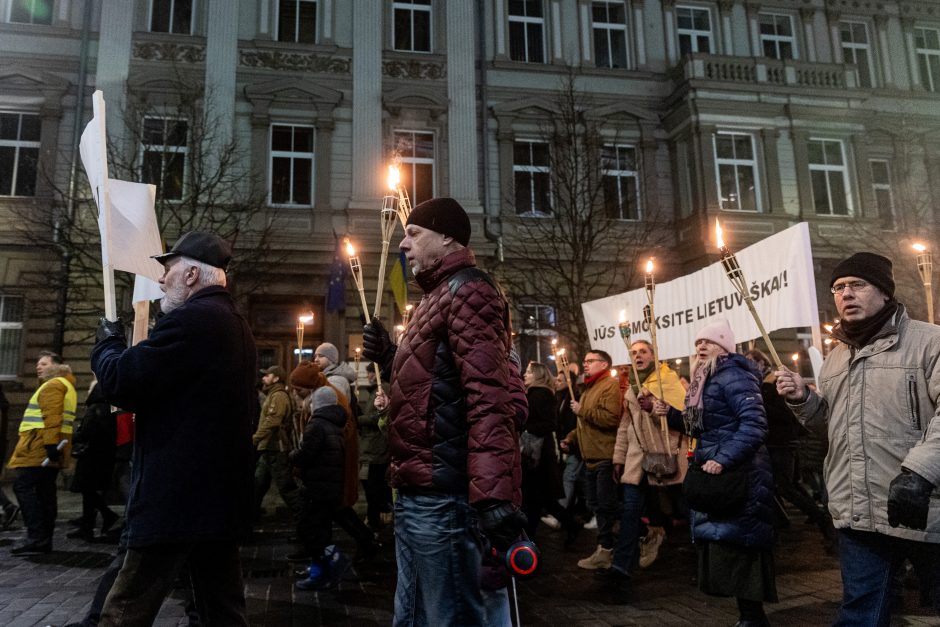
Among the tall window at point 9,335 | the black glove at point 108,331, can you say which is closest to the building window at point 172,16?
the tall window at point 9,335

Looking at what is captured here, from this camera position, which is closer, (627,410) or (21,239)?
(627,410)

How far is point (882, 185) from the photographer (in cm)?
1941

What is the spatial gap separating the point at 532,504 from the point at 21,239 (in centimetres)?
1380

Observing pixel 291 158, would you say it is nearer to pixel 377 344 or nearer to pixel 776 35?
pixel 776 35

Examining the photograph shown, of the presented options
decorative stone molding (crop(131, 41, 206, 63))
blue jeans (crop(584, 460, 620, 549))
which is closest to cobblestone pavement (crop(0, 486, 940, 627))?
blue jeans (crop(584, 460, 620, 549))

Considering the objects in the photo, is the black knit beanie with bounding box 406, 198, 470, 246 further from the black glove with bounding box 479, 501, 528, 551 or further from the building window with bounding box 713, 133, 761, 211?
the building window with bounding box 713, 133, 761, 211

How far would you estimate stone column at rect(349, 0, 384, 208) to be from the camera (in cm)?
1650

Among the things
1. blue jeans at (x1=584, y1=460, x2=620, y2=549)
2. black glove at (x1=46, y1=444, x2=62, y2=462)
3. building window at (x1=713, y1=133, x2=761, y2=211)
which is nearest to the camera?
blue jeans at (x1=584, y1=460, x2=620, y2=549)

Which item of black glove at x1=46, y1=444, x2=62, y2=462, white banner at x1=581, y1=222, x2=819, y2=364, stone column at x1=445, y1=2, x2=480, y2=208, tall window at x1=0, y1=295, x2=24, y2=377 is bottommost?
black glove at x1=46, y1=444, x2=62, y2=462

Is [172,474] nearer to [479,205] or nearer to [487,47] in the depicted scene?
[479,205]

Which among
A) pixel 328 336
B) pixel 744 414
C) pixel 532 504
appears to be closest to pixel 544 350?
pixel 328 336

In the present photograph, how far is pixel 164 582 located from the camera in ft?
8.82

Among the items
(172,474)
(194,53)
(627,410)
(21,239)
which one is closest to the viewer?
(172,474)

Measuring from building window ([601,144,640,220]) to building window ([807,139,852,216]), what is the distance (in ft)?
16.1
